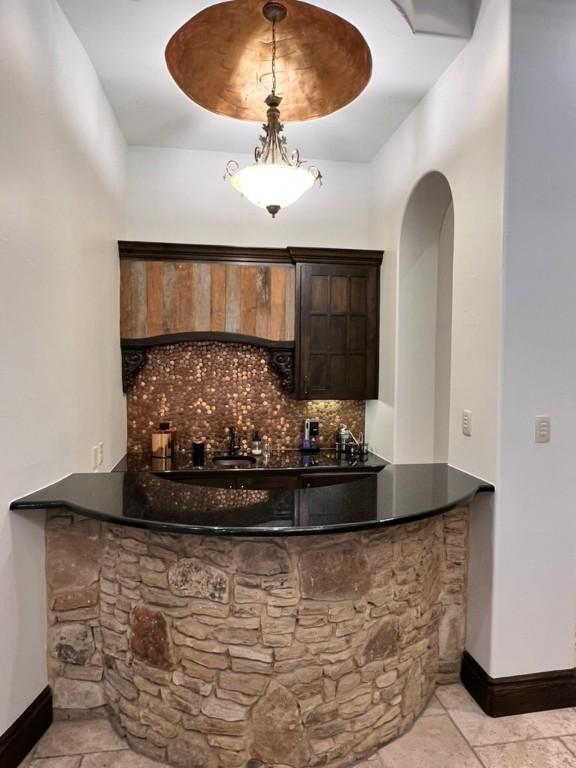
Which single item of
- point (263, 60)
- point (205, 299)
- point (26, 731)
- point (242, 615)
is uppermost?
point (263, 60)

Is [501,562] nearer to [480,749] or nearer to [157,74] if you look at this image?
[480,749]

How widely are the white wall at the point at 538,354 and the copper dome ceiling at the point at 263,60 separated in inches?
32.0

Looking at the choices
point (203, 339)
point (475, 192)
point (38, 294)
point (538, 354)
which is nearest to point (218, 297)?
point (203, 339)

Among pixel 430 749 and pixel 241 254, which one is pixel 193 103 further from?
pixel 430 749

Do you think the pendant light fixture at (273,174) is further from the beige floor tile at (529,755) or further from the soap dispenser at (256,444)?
the beige floor tile at (529,755)

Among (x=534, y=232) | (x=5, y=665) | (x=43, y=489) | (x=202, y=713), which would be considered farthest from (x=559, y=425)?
(x=5, y=665)

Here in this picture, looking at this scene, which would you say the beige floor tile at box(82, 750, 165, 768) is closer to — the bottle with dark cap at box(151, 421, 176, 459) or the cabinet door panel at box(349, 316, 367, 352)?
the bottle with dark cap at box(151, 421, 176, 459)

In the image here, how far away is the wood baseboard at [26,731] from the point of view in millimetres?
1890

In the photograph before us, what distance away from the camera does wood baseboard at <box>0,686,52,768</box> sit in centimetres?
189

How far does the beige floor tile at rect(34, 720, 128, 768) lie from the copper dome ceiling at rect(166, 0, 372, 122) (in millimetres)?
3104

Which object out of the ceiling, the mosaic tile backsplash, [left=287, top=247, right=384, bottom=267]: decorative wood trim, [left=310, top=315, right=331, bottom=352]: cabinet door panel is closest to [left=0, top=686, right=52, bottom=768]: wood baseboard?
the mosaic tile backsplash

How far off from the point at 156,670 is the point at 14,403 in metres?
1.20

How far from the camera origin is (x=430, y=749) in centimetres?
206

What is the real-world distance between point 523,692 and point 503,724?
174 millimetres
